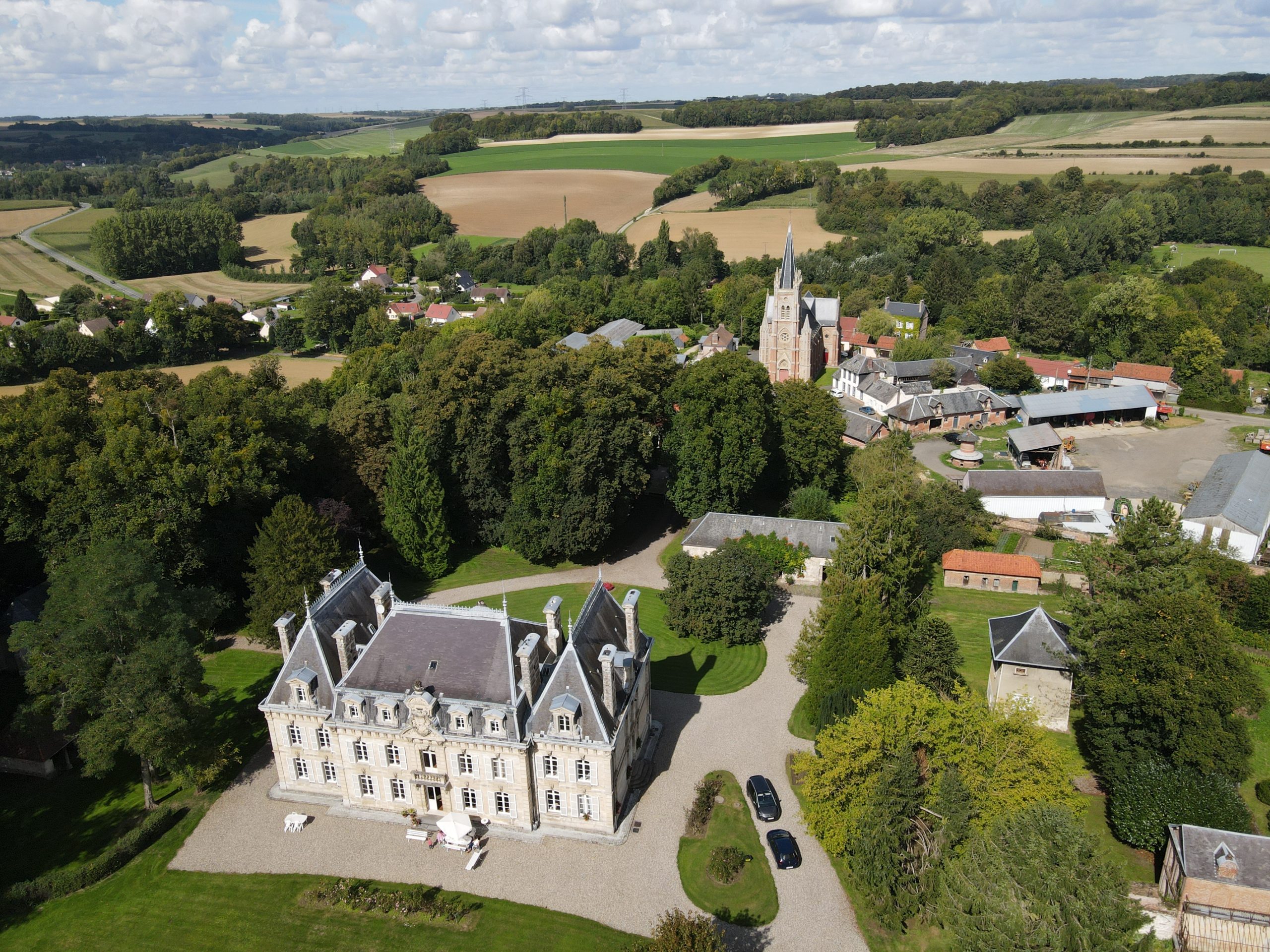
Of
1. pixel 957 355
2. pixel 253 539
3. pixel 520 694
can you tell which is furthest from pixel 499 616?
pixel 957 355

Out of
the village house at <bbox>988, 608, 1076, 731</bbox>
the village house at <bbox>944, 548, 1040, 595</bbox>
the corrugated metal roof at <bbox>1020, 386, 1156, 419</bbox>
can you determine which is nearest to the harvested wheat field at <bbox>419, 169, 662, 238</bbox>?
the corrugated metal roof at <bbox>1020, 386, 1156, 419</bbox>

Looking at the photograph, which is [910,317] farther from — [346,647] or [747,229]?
[346,647]

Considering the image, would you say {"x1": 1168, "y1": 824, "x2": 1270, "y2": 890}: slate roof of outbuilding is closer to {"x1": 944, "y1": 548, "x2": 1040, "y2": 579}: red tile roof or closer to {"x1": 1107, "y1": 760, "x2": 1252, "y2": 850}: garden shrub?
{"x1": 1107, "y1": 760, "x2": 1252, "y2": 850}: garden shrub

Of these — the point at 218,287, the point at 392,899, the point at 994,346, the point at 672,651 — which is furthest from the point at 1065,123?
the point at 392,899

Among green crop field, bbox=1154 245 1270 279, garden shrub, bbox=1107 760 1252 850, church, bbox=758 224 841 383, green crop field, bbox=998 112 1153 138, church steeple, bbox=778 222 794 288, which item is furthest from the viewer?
green crop field, bbox=998 112 1153 138

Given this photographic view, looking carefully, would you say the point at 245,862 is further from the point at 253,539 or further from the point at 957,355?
the point at 957,355

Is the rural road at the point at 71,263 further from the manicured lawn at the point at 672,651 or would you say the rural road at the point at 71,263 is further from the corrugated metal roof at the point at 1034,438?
the corrugated metal roof at the point at 1034,438

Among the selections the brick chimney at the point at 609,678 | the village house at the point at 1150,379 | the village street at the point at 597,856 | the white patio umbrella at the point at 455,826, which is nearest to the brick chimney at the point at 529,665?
the brick chimney at the point at 609,678

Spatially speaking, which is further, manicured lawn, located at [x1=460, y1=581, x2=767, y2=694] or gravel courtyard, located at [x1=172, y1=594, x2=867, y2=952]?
manicured lawn, located at [x1=460, y1=581, x2=767, y2=694]
